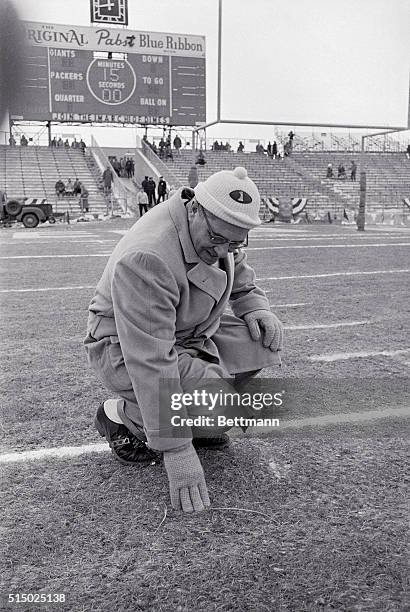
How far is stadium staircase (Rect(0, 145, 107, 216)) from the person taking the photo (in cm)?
1952

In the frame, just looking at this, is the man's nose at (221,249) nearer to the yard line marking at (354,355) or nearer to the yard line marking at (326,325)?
the yard line marking at (354,355)

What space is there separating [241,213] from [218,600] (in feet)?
3.48

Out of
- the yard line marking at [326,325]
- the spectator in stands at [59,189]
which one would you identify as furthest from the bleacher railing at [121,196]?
the yard line marking at [326,325]

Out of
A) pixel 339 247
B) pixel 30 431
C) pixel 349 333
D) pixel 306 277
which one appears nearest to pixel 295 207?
pixel 339 247

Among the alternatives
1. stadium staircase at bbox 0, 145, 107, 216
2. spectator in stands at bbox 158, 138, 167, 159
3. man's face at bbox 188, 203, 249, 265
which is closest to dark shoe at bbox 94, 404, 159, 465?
man's face at bbox 188, 203, 249, 265

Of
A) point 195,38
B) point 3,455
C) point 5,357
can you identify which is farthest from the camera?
point 195,38

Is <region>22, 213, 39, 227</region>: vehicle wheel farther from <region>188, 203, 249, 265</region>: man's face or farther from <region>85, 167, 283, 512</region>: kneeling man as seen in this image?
<region>188, 203, 249, 265</region>: man's face

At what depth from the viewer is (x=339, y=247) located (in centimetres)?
1184

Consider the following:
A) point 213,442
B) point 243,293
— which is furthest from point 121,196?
point 213,442

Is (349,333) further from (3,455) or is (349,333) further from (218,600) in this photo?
(218,600)

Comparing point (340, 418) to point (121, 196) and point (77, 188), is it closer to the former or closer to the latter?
point (77, 188)

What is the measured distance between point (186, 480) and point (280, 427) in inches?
36.1

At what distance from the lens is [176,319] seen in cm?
220

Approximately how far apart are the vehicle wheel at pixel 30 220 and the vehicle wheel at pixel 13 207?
9.1 inches
